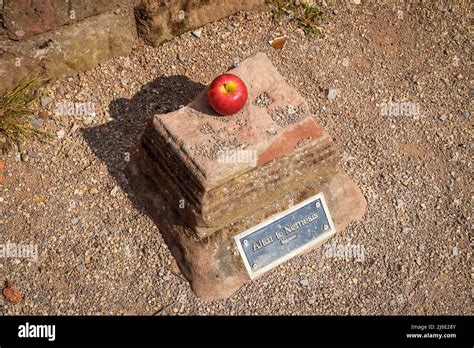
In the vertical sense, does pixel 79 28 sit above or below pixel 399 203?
above

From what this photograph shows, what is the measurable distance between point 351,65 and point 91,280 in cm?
A: 342

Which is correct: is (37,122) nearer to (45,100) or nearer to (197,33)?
(45,100)

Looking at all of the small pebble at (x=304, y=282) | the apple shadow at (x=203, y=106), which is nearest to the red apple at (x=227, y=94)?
the apple shadow at (x=203, y=106)

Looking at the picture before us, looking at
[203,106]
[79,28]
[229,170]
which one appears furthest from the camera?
[79,28]

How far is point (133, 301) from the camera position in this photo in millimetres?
4738

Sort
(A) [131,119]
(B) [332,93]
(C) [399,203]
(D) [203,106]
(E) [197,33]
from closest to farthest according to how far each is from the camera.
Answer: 1. (D) [203,106]
2. (C) [399,203]
3. (A) [131,119]
4. (B) [332,93]
5. (E) [197,33]

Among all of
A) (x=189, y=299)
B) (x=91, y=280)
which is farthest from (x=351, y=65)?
(x=91, y=280)

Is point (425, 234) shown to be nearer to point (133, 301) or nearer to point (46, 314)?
point (133, 301)

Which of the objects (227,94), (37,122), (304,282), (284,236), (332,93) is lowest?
(304,282)

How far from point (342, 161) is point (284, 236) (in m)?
1.14

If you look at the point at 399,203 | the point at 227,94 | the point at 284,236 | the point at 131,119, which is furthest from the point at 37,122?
the point at 399,203

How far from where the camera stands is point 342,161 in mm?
5441

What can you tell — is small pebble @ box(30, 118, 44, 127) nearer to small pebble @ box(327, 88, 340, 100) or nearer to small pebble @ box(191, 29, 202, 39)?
small pebble @ box(191, 29, 202, 39)

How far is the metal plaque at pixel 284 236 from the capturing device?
4633 millimetres
